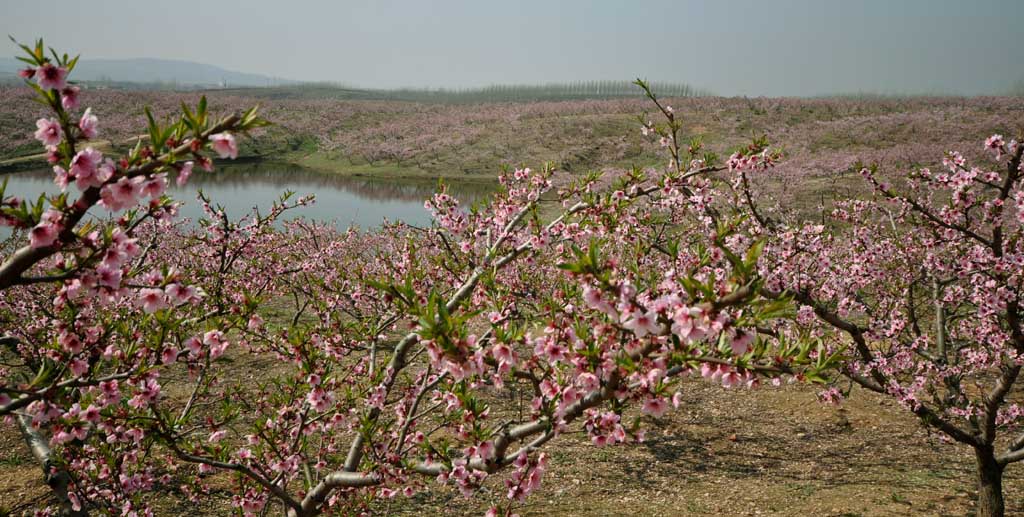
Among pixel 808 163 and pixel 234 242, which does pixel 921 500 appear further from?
pixel 808 163

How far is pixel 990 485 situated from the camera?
20.9 ft

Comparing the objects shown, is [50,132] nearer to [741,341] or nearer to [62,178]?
[62,178]

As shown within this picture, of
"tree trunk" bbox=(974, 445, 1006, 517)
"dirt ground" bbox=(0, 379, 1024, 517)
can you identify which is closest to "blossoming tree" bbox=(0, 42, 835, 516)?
"dirt ground" bbox=(0, 379, 1024, 517)

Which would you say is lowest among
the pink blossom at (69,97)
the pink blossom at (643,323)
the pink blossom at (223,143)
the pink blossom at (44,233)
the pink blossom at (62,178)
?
the pink blossom at (643,323)

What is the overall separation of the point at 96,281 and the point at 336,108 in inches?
3957

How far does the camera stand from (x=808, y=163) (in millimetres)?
40562

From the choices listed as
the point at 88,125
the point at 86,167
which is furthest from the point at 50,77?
the point at 86,167

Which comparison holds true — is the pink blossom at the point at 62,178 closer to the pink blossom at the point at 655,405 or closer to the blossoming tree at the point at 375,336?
the blossoming tree at the point at 375,336

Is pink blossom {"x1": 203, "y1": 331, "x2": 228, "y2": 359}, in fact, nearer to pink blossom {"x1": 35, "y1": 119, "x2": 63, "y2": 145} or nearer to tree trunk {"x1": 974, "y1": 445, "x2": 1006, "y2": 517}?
pink blossom {"x1": 35, "y1": 119, "x2": 63, "y2": 145}

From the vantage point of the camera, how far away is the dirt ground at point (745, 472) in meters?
7.58

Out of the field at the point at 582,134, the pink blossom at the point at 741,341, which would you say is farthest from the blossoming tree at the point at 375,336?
the field at the point at 582,134

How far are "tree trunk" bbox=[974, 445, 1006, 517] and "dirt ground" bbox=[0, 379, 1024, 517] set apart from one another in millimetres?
678

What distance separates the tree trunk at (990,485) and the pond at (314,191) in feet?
89.4

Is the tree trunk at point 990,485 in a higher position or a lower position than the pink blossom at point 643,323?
lower
